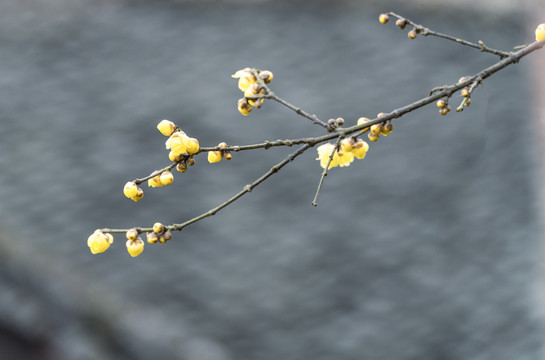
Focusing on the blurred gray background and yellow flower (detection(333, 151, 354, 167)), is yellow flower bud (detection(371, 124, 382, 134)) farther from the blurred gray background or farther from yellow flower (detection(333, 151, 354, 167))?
the blurred gray background

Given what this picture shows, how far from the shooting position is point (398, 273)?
16.2 feet

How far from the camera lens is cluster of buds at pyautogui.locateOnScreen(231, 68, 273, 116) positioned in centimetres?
103

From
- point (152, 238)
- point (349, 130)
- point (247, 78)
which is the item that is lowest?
point (152, 238)

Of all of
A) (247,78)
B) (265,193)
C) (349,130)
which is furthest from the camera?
(265,193)

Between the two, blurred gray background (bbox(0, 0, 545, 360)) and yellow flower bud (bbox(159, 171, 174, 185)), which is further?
blurred gray background (bbox(0, 0, 545, 360))

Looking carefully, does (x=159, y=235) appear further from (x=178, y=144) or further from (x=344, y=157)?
(x=344, y=157)

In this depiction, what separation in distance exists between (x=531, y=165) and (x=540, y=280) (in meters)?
1.09

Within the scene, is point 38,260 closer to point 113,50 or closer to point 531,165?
point 113,50

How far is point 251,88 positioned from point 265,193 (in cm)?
421

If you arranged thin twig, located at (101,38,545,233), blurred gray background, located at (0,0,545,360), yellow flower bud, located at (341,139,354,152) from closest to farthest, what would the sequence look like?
thin twig, located at (101,38,545,233), yellow flower bud, located at (341,139,354,152), blurred gray background, located at (0,0,545,360)

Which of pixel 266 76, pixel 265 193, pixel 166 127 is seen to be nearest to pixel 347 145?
pixel 266 76

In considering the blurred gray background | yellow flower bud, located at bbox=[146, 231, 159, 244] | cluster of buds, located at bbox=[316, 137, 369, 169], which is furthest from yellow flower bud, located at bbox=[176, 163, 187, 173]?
the blurred gray background

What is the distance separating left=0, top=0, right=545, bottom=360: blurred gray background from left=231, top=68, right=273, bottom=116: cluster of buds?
10.9ft

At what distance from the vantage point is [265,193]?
5230 millimetres
